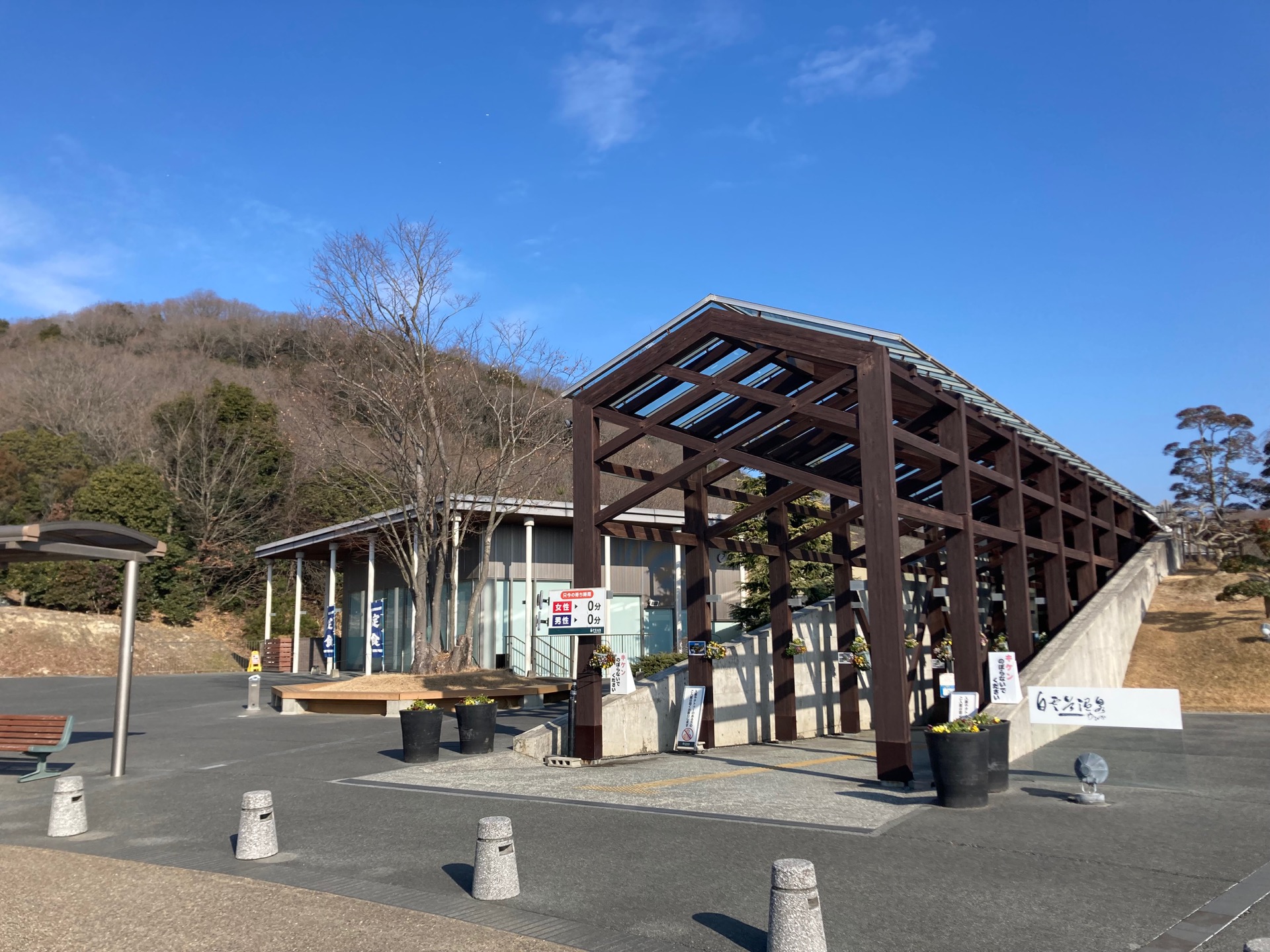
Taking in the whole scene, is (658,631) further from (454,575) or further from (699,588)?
(699,588)

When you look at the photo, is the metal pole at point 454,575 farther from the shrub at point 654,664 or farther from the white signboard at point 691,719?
the white signboard at point 691,719

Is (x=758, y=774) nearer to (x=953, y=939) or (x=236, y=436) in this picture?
(x=953, y=939)

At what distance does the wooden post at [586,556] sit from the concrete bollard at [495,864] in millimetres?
6450

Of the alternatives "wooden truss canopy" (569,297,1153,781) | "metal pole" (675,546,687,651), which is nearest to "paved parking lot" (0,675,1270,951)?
"wooden truss canopy" (569,297,1153,781)

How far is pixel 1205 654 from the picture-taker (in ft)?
64.8

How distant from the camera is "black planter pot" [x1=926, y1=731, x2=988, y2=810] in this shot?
8859 mm

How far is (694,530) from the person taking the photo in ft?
48.5

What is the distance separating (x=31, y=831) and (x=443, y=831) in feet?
13.4

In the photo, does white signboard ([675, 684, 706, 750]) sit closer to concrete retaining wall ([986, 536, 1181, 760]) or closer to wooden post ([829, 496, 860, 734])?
wooden post ([829, 496, 860, 734])

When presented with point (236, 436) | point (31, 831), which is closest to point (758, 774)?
point (31, 831)

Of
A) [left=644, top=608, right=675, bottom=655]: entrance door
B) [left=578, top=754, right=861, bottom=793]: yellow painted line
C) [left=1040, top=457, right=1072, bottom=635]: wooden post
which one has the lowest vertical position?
[left=578, top=754, right=861, bottom=793]: yellow painted line

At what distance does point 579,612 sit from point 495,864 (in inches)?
259

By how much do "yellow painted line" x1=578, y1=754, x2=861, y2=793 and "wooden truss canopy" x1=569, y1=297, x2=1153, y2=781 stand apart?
1.52 meters

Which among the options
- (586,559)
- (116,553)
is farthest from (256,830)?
(116,553)
